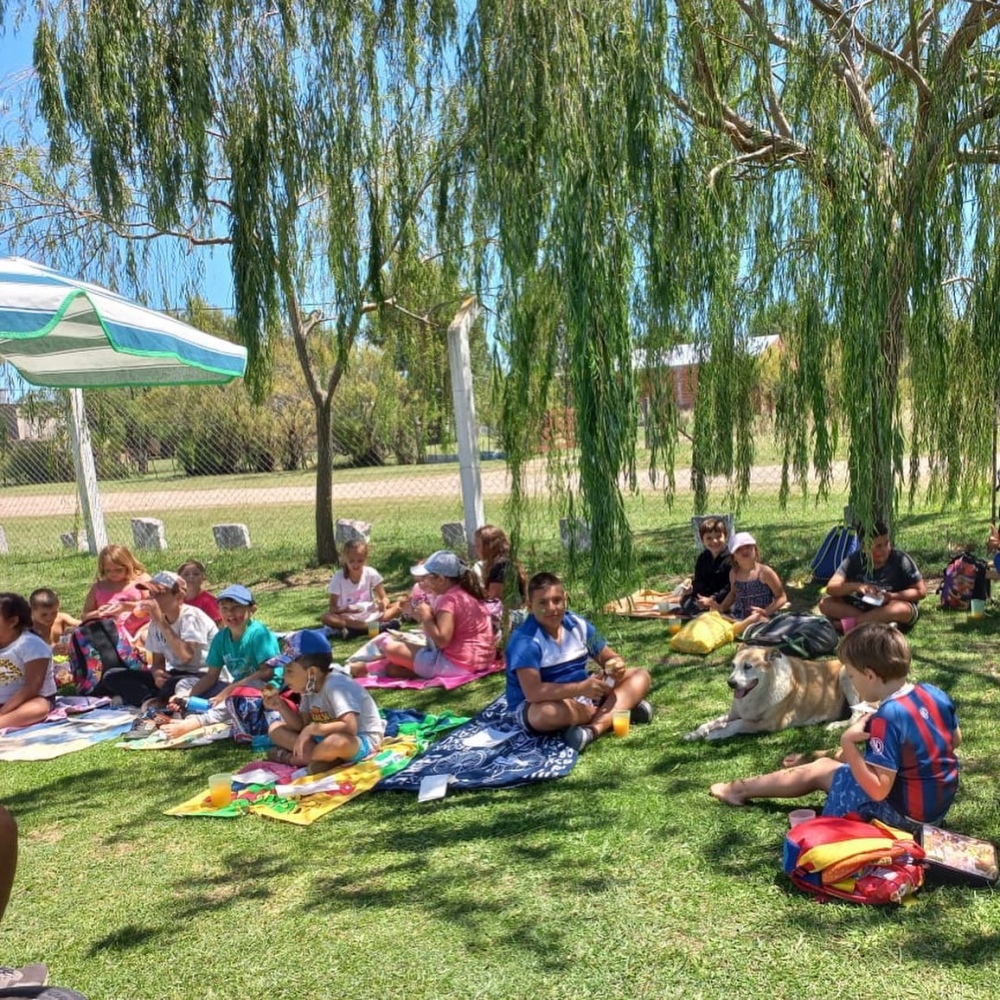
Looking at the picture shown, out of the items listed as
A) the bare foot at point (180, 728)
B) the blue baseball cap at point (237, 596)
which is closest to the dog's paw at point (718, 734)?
the blue baseball cap at point (237, 596)

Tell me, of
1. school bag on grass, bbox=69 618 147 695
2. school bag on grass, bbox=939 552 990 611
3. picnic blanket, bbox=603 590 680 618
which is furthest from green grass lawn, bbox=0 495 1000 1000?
picnic blanket, bbox=603 590 680 618

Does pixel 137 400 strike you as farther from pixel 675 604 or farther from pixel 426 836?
pixel 426 836

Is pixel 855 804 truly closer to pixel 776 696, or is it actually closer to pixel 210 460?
pixel 776 696

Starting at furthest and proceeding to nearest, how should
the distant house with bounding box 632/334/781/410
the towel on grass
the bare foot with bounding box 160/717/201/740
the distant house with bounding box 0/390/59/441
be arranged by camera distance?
the distant house with bounding box 0/390/59/441
the bare foot with bounding box 160/717/201/740
the towel on grass
the distant house with bounding box 632/334/781/410

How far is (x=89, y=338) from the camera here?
5195 mm

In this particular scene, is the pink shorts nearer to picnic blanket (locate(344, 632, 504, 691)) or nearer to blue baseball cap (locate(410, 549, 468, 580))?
picnic blanket (locate(344, 632, 504, 691))

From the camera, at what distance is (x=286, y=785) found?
4656 mm

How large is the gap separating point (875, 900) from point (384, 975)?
5.00ft

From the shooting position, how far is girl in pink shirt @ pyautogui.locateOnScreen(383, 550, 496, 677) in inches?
254

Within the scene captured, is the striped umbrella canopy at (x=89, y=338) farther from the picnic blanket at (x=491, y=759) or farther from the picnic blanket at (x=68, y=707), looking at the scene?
the picnic blanket at (x=491, y=759)

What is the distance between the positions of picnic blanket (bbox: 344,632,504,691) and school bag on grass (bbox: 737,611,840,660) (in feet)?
5.61

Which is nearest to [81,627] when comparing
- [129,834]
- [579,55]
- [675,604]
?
[129,834]

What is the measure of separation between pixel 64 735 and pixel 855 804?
4470 millimetres

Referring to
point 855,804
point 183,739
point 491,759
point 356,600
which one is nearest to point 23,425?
point 356,600
